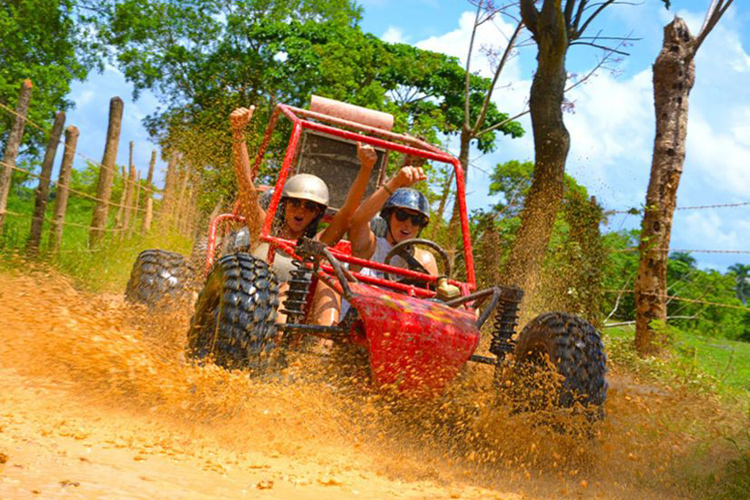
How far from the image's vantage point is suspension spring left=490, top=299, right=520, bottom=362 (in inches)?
168

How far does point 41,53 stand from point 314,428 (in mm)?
26376

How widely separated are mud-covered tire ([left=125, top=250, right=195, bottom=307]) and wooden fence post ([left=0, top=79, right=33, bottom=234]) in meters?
2.80

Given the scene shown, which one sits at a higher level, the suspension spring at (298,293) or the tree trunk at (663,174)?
the tree trunk at (663,174)

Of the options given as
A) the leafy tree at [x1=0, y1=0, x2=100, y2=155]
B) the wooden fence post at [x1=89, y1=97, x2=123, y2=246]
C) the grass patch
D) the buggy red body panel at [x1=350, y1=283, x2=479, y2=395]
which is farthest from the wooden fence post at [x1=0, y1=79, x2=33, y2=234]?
the leafy tree at [x1=0, y1=0, x2=100, y2=155]

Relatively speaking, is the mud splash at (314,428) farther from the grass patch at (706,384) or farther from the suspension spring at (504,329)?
the suspension spring at (504,329)

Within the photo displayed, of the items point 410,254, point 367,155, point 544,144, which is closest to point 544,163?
point 544,144

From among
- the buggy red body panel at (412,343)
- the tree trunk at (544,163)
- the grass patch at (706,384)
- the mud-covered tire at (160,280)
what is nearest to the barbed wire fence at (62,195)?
the mud-covered tire at (160,280)

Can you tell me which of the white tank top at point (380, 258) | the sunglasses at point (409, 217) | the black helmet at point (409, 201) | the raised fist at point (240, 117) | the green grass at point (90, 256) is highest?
the raised fist at point (240, 117)

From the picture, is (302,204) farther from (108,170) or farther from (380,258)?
(108,170)

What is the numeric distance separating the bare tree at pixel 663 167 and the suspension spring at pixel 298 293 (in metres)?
5.00

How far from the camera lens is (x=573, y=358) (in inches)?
157

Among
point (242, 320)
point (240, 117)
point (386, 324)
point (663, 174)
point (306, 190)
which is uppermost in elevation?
point (663, 174)

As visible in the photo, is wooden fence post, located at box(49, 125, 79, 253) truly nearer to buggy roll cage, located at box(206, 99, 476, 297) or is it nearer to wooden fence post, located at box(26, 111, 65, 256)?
wooden fence post, located at box(26, 111, 65, 256)

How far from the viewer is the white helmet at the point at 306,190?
492 centimetres
